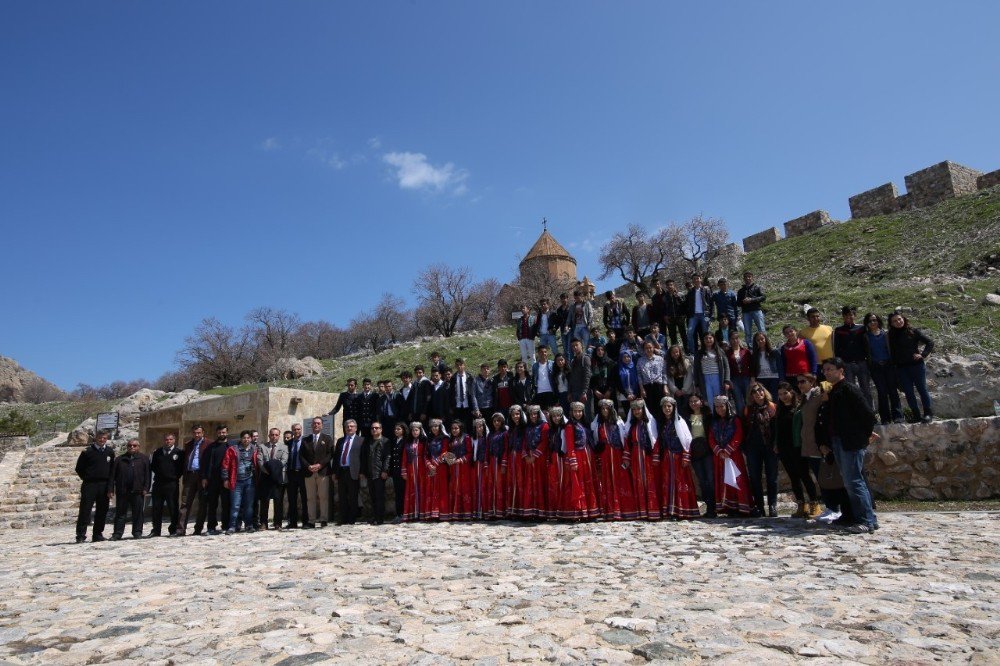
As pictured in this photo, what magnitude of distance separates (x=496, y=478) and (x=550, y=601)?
19.1ft

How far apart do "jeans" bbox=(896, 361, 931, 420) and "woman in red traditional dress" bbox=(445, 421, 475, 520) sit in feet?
22.2

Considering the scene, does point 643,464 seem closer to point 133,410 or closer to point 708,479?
point 708,479

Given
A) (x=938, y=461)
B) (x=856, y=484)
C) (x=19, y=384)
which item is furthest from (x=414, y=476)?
(x=19, y=384)

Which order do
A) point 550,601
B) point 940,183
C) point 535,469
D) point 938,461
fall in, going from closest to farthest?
point 550,601
point 938,461
point 535,469
point 940,183

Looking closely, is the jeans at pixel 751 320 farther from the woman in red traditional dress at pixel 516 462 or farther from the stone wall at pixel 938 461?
the woman in red traditional dress at pixel 516 462

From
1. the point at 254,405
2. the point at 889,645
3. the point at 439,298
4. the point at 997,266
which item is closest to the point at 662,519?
the point at 889,645

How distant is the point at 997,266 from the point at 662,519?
16883 millimetres

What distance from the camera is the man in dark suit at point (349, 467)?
10.9m

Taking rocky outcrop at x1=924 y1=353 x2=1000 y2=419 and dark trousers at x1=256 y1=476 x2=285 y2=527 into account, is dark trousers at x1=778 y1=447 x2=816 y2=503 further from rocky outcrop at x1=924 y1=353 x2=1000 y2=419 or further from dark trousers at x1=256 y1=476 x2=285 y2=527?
dark trousers at x1=256 y1=476 x2=285 y2=527

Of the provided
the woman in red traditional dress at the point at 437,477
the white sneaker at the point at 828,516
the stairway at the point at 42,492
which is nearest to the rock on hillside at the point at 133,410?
the stairway at the point at 42,492

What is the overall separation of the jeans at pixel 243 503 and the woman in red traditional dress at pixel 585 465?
236 inches

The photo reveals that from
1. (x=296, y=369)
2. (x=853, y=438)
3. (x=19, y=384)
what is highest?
(x=19, y=384)

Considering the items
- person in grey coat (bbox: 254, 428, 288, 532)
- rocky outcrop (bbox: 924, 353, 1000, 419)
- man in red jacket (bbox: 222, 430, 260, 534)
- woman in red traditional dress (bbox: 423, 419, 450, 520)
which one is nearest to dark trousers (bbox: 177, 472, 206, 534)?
man in red jacket (bbox: 222, 430, 260, 534)

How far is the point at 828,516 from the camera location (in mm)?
7211
